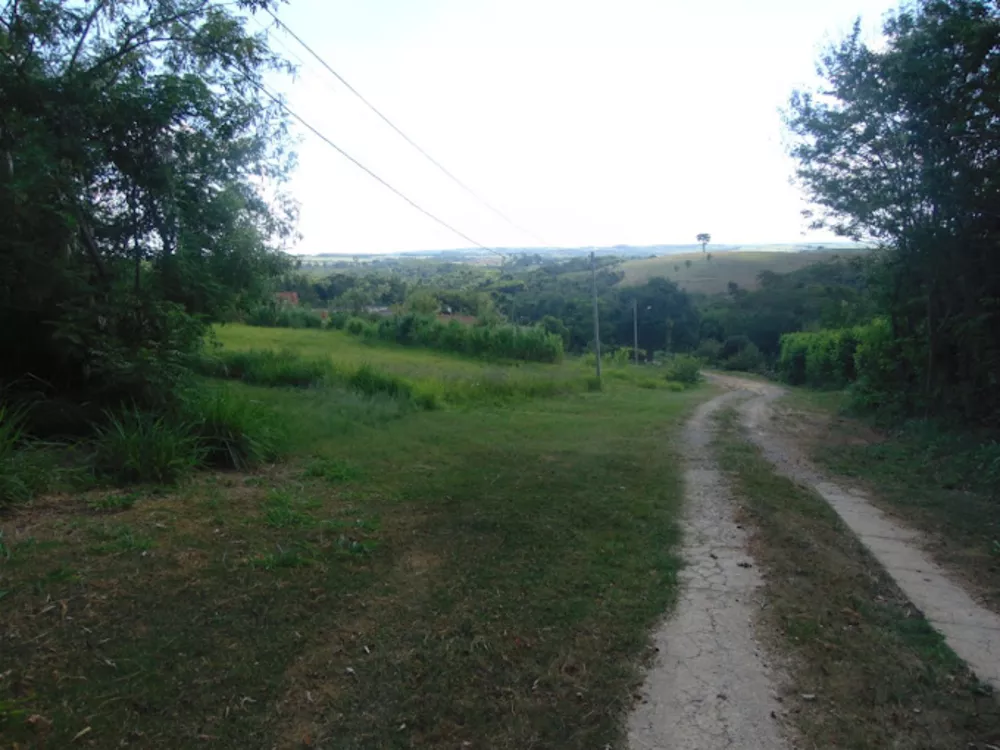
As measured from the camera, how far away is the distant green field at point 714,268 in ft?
244

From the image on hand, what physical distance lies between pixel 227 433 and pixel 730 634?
242 inches

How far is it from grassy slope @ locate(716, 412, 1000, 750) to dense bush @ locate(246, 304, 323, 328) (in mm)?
41633

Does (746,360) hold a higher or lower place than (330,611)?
lower

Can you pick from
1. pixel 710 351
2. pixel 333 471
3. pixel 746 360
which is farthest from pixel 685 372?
pixel 333 471

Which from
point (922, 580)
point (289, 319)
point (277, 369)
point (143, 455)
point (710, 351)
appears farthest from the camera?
point (710, 351)

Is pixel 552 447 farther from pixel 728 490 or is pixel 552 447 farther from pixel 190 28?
pixel 190 28

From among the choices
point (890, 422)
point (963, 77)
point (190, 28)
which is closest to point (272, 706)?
point (190, 28)

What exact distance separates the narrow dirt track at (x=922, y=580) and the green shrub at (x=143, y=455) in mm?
6789

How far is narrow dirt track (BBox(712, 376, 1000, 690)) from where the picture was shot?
4059mm

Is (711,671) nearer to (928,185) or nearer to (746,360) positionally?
(928,185)

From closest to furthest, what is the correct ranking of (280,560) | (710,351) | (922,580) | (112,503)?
(280,560), (922,580), (112,503), (710,351)

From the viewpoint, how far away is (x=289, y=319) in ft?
150

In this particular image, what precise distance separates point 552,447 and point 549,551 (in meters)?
5.73

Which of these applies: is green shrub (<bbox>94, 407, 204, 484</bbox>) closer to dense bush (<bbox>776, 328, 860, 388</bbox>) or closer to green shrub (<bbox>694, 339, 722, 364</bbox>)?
dense bush (<bbox>776, 328, 860, 388</bbox>)
